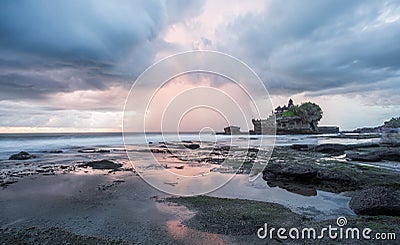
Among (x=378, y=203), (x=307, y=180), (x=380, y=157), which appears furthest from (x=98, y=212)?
(x=380, y=157)

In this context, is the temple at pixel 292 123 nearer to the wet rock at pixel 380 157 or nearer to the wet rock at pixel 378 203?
the wet rock at pixel 380 157

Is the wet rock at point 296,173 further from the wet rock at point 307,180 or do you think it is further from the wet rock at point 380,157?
the wet rock at point 380,157

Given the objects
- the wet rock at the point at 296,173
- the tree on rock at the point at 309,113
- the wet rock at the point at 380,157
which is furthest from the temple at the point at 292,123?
the wet rock at the point at 296,173

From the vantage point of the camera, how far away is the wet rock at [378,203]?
6.06m

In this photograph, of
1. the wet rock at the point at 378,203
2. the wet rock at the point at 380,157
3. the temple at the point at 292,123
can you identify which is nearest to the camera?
the wet rock at the point at 378,203

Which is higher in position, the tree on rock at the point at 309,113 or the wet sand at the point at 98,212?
the tree on rock at the point at 309,113

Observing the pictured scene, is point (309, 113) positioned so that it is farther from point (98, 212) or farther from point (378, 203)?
point (98, 212)

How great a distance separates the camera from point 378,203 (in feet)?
20.4

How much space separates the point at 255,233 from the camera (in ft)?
16.9

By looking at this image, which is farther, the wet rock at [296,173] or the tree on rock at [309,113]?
the tree on rock at [309,113]

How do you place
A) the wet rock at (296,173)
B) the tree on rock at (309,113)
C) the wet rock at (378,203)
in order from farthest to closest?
the tree on rock at (309,113), the wet rock at (296,173), the wet rock at (378,203)

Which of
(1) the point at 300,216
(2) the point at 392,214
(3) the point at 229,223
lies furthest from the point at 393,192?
(3) the point at 229,223

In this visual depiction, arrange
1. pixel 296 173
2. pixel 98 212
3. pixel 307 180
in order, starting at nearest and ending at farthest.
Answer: pixel 98 212
pixel 307 180
pixel 296 173

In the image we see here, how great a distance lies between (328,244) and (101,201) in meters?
7.02
